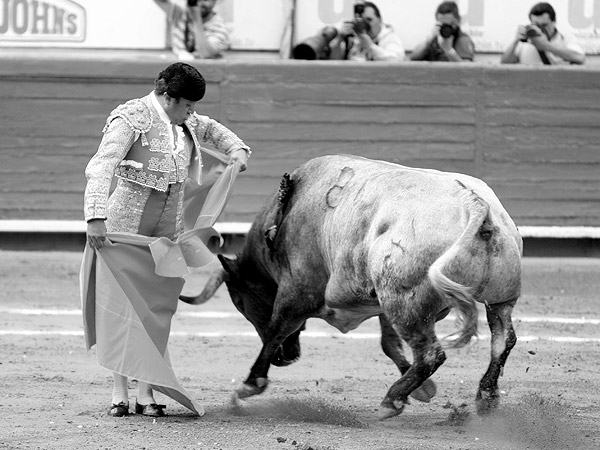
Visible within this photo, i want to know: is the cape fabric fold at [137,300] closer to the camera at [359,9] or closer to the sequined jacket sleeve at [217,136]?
the sequined jacket sleeve at [217,136]

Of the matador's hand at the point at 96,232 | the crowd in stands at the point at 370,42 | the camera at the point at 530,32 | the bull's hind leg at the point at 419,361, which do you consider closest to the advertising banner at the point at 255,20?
the crowd in stands at the point at 370,42

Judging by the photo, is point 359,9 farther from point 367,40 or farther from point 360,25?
point 367,40

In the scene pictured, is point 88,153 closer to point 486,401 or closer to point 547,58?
point 547,58

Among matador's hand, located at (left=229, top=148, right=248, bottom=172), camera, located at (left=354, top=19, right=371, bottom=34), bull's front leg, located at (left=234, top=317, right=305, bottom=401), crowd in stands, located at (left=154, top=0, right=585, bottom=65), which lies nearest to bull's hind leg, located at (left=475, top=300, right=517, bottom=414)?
bull's front leg, located at (left=234, top=317, right=305, bottom=401)

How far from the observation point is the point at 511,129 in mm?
8633

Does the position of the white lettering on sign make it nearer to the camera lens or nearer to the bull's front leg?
the camera lens

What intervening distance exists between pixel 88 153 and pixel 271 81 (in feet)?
4.77

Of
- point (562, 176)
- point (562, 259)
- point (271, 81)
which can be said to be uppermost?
point (271, 81)

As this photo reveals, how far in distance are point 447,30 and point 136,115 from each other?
15.0ft

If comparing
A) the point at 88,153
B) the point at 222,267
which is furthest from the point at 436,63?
the point at 222,267

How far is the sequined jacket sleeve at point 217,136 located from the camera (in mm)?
4508

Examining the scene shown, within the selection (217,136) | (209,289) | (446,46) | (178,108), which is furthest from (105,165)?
(446,46)

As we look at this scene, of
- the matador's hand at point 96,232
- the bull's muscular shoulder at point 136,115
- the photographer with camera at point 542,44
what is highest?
the bull's muscular shoulder at point 136,115

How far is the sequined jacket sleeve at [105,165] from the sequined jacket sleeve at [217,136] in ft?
1.39
